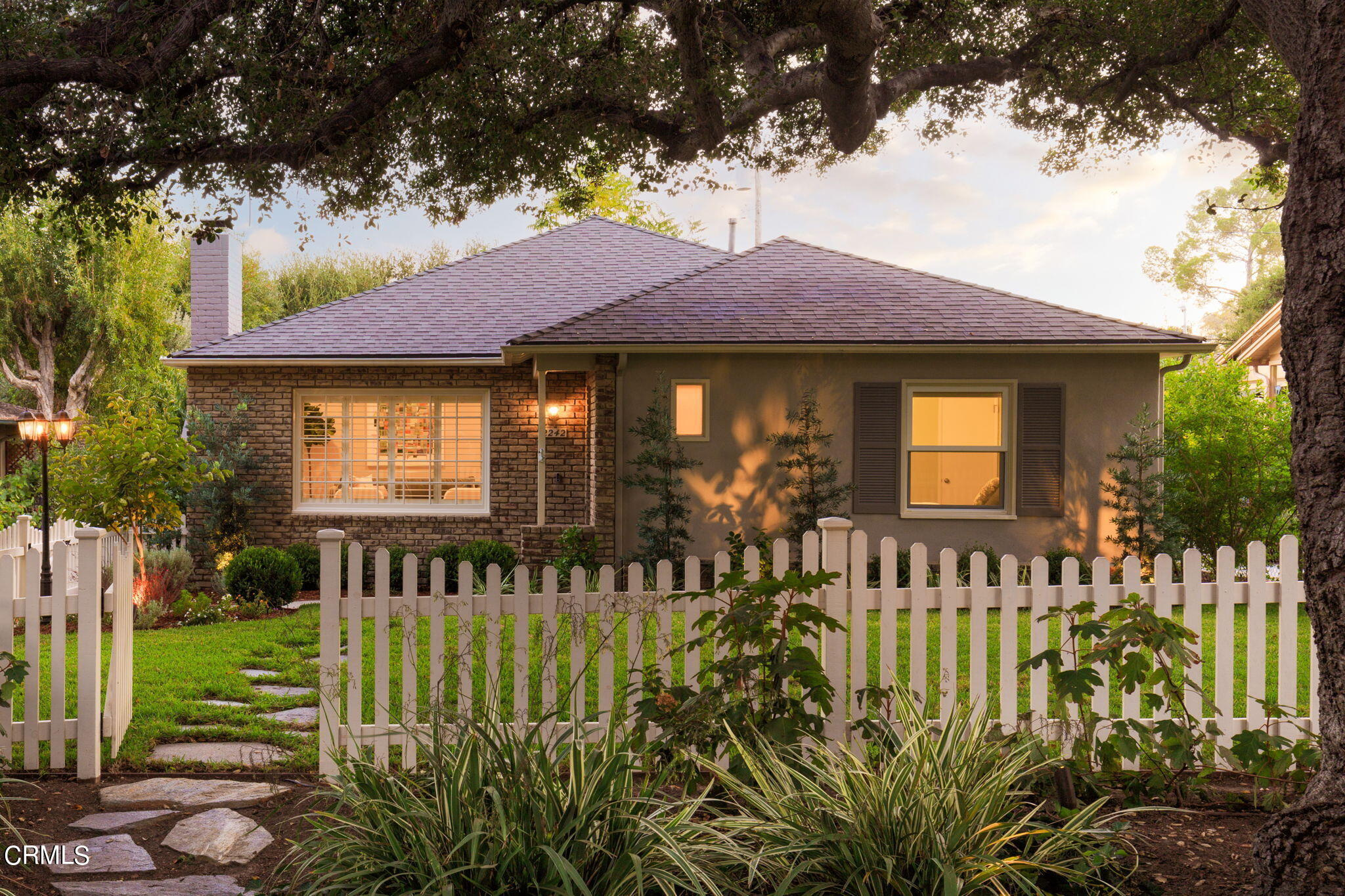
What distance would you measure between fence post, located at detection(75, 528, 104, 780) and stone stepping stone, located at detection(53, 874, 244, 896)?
1.38 metres

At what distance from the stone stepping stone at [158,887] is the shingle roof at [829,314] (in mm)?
7874

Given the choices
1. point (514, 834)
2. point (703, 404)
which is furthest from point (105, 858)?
point (703, 404)

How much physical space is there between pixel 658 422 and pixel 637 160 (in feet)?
12.4

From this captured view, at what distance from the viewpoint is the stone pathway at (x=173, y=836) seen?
2932mm

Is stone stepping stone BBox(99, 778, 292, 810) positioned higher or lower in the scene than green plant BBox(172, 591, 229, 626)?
higher

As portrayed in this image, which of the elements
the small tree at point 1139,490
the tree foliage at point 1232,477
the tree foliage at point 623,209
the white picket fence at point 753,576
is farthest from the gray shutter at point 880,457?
the tree foliage at point 623,209

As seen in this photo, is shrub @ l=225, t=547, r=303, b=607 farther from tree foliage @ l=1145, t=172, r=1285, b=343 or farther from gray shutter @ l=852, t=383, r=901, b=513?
tree foliage @ l=1145, t=172, r=1285, b=343

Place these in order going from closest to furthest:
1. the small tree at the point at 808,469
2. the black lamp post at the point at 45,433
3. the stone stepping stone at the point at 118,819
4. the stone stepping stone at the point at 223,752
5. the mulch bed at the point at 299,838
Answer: the mulch bed at the point at 299,838, the stone stepping stone at the point at 118,819, the stone stepping stone at the point at 223,752, the black lamp post at the point at 45,433, the small tree at the point at 808,469

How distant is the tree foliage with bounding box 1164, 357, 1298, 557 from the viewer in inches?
443

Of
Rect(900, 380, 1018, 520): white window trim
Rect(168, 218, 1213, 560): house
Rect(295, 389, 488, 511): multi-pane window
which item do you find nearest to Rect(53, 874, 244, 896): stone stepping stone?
Rect(168, 218, 1213, 560): house

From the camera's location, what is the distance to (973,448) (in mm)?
10867

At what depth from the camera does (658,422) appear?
1055 cm

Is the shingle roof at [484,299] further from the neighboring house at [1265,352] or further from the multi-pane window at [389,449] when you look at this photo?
the neighboring house at [1265,352]

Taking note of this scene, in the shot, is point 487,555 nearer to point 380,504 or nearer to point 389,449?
point 380,504
